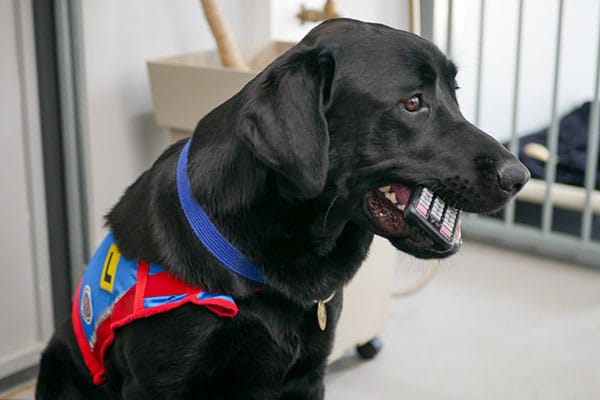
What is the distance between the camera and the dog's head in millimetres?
1065

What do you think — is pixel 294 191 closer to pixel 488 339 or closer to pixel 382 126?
pixel 382 126

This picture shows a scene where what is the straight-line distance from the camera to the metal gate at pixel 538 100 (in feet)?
8.71

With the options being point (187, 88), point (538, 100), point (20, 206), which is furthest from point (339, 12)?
point (538, 100)

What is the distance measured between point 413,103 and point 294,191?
0.20 metres

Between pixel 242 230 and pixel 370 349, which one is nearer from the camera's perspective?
pixel 242 230

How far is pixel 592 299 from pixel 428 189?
1525mm

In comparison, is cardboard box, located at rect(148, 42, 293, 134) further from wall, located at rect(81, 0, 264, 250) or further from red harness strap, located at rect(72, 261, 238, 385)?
red harness strap, located at rect(72, 261, 238, 385)

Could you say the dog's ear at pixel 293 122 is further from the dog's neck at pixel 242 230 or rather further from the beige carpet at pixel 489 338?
the beige carpet at pixel 489 338

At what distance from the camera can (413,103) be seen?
43.0 inches

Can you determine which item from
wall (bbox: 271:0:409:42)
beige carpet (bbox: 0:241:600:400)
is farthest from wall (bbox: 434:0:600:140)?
beige carpet (bbox: 0:241:600:400)

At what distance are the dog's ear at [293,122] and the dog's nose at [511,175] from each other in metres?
0.24

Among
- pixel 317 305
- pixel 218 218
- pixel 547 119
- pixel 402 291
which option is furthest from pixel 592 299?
pixel 218 218

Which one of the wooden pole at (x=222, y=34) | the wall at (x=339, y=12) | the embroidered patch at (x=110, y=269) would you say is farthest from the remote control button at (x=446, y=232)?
the wall at (x=339, y=12)

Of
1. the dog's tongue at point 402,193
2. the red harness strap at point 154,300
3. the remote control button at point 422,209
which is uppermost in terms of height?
the dog's tongue at point 402,193
